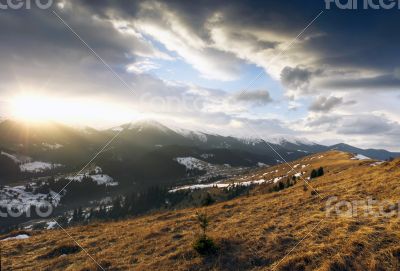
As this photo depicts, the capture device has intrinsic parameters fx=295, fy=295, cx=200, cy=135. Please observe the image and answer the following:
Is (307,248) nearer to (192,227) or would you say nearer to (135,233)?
(192,227)

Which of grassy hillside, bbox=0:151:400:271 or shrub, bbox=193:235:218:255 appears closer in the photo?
grassy hillside, bbox=0:151:400:271

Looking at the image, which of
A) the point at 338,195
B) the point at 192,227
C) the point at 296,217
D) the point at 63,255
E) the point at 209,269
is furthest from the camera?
the point at 338,195

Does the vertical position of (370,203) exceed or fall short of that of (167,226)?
it exceeds it

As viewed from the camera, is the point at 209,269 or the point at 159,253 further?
the point at 159,253

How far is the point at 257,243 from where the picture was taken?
790 inches

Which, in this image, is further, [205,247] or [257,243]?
[257,243]

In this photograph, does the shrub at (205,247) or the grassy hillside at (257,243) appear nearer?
the grassy hillside at (257,243)

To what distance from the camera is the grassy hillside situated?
16922 mm

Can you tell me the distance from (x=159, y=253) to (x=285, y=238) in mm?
8833

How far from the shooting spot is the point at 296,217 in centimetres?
2566

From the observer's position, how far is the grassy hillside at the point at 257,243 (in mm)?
16922

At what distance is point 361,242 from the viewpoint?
17812 millimetres

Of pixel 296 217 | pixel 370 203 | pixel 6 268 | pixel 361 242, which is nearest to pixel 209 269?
pixel 361 242

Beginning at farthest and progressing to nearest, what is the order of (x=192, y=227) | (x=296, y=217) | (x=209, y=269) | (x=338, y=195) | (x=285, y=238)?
1. (x=338, y=195)
2. (x=192, y=227)
3. (x=296, y=217)
4. (x=285, y=238)
5. (x=209, y=269)
